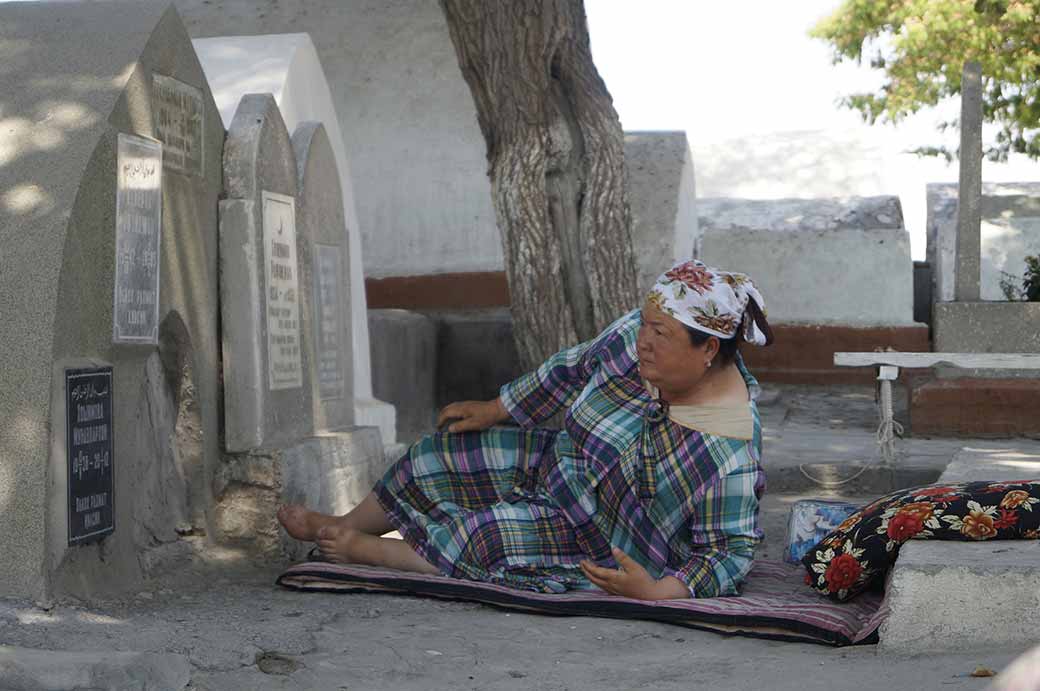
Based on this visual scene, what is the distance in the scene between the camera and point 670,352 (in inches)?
161

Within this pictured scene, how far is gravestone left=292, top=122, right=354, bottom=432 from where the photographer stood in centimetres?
538

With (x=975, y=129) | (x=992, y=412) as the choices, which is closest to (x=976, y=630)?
(x=992, y=412)

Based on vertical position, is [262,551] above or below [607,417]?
below

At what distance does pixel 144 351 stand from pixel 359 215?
6584mm

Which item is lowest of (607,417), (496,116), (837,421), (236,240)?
(837,421)

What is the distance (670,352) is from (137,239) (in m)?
1.56

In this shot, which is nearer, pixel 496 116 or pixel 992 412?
pixel 496 116

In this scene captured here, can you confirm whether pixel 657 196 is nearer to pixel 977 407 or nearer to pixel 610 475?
pixel 977 407

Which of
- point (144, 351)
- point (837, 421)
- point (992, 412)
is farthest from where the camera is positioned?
point (837, 421)

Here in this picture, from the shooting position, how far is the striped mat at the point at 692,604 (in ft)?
12.6

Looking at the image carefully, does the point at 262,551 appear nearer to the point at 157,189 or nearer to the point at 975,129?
the point at 157,189

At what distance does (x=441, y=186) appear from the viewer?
1059cm

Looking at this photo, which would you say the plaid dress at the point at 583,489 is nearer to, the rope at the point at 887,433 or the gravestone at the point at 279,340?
the gravestone at the point at 279,340

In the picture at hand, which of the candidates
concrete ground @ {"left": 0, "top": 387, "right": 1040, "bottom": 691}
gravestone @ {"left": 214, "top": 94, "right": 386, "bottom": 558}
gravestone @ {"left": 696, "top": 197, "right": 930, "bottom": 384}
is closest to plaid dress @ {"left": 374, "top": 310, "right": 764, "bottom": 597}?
concrete ground @ {"left": 0, "top": 387, "right": 1040, "bottom": 691}
